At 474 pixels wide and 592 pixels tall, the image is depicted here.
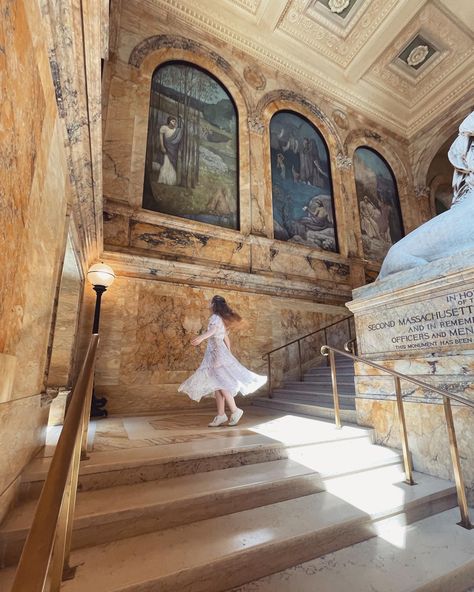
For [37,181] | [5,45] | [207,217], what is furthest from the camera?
[207,217]

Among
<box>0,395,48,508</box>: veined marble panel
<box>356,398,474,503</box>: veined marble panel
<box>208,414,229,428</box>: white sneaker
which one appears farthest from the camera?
<box>208,414,229,428</box>: white sneaker

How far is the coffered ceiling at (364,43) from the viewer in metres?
8.55

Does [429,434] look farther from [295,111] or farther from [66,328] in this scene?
[295,111]

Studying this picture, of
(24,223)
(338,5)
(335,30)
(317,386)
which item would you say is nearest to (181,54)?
(338,5)

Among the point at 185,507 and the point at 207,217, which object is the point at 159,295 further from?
the point at 185,507

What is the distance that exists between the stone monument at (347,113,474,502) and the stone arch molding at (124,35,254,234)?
14.2 ft

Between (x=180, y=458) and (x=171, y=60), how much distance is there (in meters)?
8.76

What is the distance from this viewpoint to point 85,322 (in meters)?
5.29

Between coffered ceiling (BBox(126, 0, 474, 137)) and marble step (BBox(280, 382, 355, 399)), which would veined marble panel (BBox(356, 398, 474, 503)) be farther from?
coffered ceiling (BBox(126, 0, 474, 137))

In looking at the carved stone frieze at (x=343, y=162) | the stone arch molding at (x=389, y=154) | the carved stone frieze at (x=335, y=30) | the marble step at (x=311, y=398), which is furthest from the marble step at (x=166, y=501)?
the carved stone frieze at (x=335, y=30)

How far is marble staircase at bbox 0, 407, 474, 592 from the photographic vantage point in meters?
1.69

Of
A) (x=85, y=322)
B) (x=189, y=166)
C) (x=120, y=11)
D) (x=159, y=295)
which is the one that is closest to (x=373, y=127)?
(x=189, y=166)

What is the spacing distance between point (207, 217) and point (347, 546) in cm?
628

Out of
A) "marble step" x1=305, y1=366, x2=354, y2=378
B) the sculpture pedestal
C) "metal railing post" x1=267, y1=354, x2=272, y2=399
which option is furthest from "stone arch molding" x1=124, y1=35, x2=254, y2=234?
the sculpture pedestal
